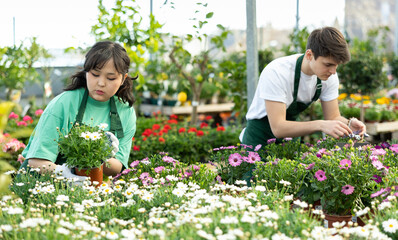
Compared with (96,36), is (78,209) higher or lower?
lower

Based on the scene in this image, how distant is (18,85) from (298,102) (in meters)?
5.13

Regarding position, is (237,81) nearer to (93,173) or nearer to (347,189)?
(93,173)

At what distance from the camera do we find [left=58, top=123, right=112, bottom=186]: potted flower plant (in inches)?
81.9

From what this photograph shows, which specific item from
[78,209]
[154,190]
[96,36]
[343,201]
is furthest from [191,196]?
[96,36]

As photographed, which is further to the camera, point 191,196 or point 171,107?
point 171,107

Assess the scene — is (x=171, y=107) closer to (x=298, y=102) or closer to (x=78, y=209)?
(x=298, y=102)

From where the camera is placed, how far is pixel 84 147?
2.08 metres

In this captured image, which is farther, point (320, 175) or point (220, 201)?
point (320, 175)

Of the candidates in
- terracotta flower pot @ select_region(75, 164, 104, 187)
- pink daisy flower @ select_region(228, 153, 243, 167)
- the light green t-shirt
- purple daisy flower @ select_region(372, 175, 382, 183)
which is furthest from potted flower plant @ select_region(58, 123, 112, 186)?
purple daisy flower @ select_region(372, 175, 382, 183)

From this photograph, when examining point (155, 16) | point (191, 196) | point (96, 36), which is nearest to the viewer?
point (191, 196)

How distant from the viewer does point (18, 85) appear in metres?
6.87

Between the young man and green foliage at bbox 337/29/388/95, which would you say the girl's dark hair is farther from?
green foliage at bbox 337/29/388/95

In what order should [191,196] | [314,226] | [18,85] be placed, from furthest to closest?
[18,85], [191,196], [314,226]

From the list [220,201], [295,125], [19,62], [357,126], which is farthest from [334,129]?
[19,62]
